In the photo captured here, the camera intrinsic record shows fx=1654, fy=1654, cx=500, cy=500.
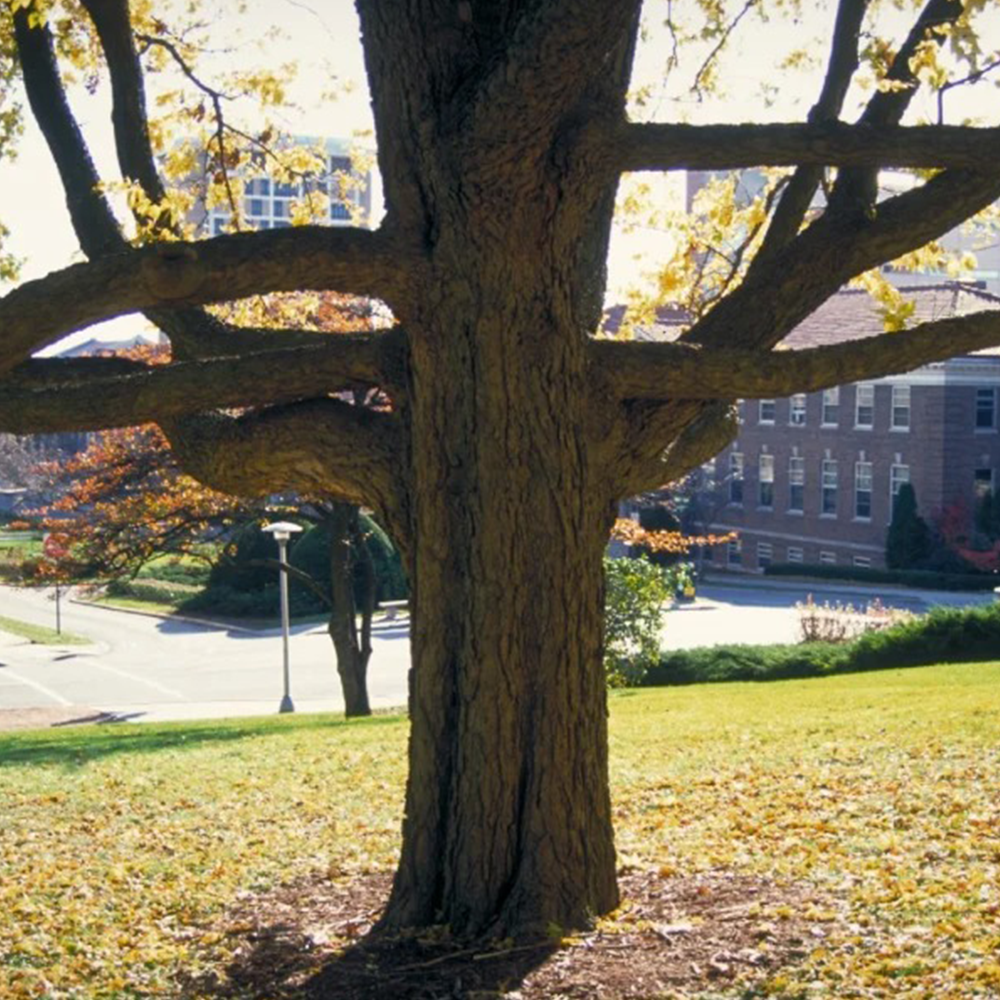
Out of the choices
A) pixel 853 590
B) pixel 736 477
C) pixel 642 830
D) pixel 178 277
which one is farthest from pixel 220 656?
pixel 178 277

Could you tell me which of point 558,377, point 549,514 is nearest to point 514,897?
point 549,514

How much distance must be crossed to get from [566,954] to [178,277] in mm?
3039

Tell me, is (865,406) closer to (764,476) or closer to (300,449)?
(764,476)

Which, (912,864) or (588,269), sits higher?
(588,269)

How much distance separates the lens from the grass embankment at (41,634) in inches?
1708

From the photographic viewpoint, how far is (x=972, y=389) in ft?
161

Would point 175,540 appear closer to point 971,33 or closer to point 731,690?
point 731,690

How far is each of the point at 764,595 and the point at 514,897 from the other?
145ft

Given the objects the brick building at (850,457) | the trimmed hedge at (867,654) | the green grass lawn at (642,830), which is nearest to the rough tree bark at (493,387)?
the green grass lawn at (642,830)

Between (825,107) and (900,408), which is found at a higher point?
(900,408)

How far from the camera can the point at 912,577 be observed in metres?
47.3

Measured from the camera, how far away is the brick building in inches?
1928

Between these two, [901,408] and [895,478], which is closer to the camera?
[901,408]

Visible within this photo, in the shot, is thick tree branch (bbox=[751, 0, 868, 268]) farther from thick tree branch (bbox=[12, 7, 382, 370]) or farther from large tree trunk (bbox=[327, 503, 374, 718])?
large tree trunk (bbox=[327, 503, 374, 718])
